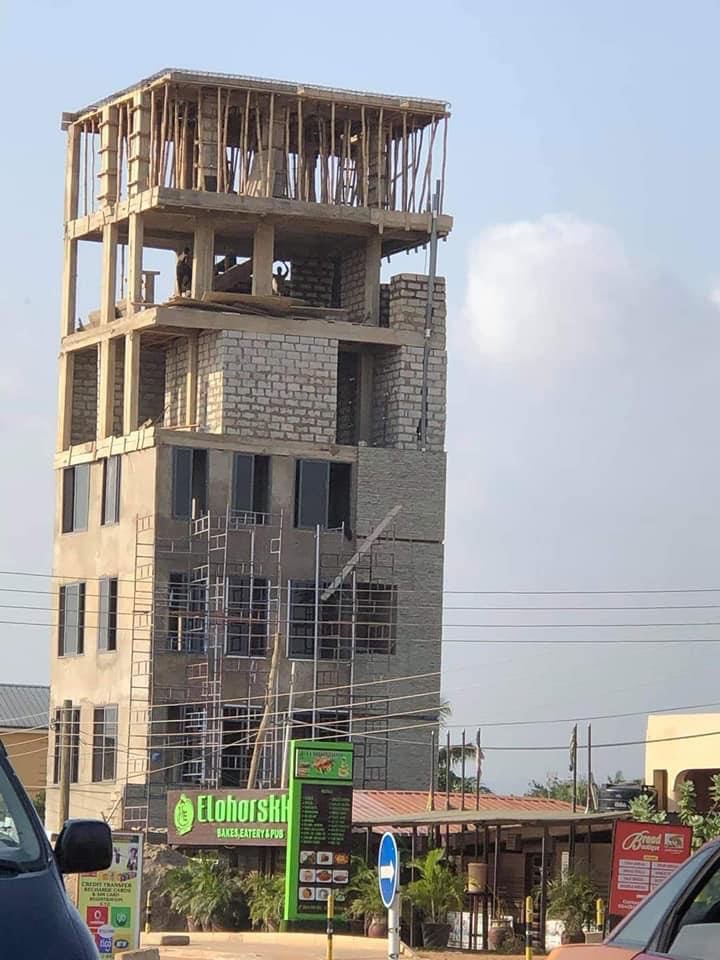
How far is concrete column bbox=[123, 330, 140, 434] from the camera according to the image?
235 feet

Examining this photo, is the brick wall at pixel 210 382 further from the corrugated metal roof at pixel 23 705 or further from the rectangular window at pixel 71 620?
the corrugated metal roof at pixel 23 705

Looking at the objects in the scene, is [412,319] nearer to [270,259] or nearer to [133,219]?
[270,259]

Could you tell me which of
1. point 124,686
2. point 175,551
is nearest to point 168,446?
point 175,551

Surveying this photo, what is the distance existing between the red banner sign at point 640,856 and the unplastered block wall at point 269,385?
44.0m

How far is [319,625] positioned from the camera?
70000 millimetres

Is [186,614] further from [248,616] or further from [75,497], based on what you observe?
[75,497]

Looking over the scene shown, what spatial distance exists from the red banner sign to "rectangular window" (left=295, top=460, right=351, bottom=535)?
43237 millimetres

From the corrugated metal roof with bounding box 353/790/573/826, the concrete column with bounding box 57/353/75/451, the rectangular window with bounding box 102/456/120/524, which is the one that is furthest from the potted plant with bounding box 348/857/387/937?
the concrete column with bounding box 57/353/75/451

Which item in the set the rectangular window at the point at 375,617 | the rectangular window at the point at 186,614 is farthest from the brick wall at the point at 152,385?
the rectangular window at the point at 375,617

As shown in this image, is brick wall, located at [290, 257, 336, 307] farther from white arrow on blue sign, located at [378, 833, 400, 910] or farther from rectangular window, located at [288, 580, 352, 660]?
white arrow on blue sign, located at [378, 833, 400, 910]

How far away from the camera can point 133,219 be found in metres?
72.9

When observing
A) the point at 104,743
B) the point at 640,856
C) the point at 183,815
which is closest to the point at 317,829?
the point at 183,815

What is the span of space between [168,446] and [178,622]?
554 centimetres

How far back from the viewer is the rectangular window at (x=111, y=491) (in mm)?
72125
